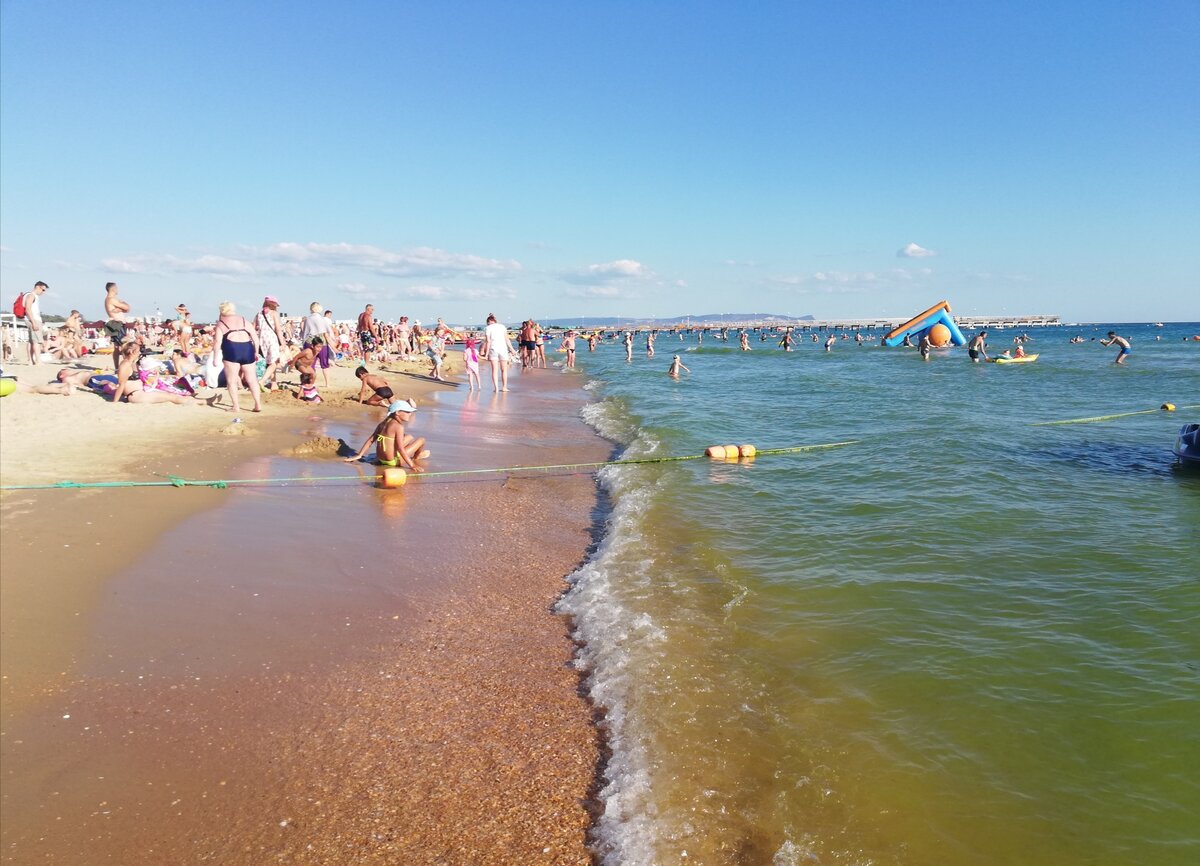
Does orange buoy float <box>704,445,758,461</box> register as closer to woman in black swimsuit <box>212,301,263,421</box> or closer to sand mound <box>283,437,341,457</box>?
sand mound <box>283,437,341,457</box>

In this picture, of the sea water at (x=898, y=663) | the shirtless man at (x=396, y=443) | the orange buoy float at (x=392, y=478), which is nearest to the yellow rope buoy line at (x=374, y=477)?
the orange buoy float at (x=392, y=478)

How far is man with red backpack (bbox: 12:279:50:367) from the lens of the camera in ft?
48.4

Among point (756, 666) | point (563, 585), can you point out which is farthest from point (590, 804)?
point (563, 585)

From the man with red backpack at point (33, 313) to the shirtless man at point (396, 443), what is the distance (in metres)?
11.0

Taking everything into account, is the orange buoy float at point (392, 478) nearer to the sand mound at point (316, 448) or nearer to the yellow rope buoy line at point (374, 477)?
the yellow rope buoy line at point (374, 477)

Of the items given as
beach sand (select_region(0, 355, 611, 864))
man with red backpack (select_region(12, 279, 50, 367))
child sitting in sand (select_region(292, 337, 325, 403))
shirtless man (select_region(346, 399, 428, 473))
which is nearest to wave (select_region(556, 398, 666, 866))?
beach sand (select_region(0, 355, 611, 864))

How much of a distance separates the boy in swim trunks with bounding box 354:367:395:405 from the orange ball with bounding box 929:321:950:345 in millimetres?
33468

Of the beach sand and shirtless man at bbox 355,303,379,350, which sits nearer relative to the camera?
the beach sand

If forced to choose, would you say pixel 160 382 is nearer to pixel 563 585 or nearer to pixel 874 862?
pixel 563 585

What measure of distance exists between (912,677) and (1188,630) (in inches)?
86.6

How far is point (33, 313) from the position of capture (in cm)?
1567

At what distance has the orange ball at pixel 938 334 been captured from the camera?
37812mm

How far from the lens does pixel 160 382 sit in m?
12.9

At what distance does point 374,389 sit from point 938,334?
3399cm
